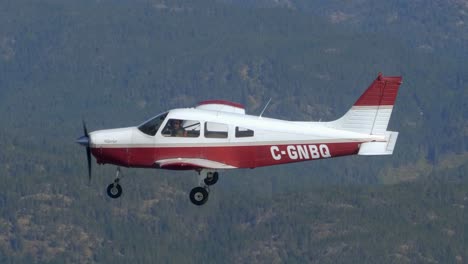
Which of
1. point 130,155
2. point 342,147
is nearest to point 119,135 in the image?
point 130,155

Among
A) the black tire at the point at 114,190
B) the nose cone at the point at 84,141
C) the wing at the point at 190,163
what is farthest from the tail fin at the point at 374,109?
the nose cone at the point at 84,141

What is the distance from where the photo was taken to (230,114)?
278ft

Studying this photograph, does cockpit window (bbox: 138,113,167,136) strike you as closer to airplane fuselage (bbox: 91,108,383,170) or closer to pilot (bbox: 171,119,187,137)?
airplane fuselage (bbox: 91,108,383,170)

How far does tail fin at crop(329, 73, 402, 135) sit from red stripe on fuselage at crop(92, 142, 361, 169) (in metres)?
1.10

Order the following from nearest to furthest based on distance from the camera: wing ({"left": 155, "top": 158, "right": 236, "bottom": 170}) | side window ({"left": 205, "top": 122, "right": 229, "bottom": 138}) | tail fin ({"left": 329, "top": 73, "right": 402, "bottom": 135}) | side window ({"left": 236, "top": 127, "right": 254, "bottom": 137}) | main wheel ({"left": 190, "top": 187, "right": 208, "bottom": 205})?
1. wing ({"left": 155, "top": 158, "right": 236, "bottom": 170})
2. side window ({"left": 205, "top": 122, "right": 229, "bottom": 138})
3. side window ({"left": 236, "top": 127, "right": 254, "bottom": 137})
4. main wheel ({"left": 190, "top": 187, "right": 208, "bottom": 205})
5. tail fin ({"left": 329, "top": 73, "right": 402, "bottom": 135})

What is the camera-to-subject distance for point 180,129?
274ft

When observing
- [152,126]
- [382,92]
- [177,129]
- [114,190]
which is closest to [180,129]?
Result: [177,129]

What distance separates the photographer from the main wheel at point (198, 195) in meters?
84.5

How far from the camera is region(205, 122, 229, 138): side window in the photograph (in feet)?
274

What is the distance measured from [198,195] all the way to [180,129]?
383cm

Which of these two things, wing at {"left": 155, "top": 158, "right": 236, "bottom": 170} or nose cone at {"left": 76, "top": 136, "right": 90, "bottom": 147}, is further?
nose cone at {"left": 76, "top": 136, "right": 90, "bottom": 147}

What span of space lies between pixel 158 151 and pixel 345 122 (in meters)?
10.3

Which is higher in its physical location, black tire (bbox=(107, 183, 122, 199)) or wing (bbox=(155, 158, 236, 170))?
wing (bbox=(155, 158, 236, 170))

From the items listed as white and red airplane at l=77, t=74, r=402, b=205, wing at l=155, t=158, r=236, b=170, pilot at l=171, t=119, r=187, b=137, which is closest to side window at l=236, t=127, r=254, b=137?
white and red airplane at l=77, t=74, r=402, b=205
